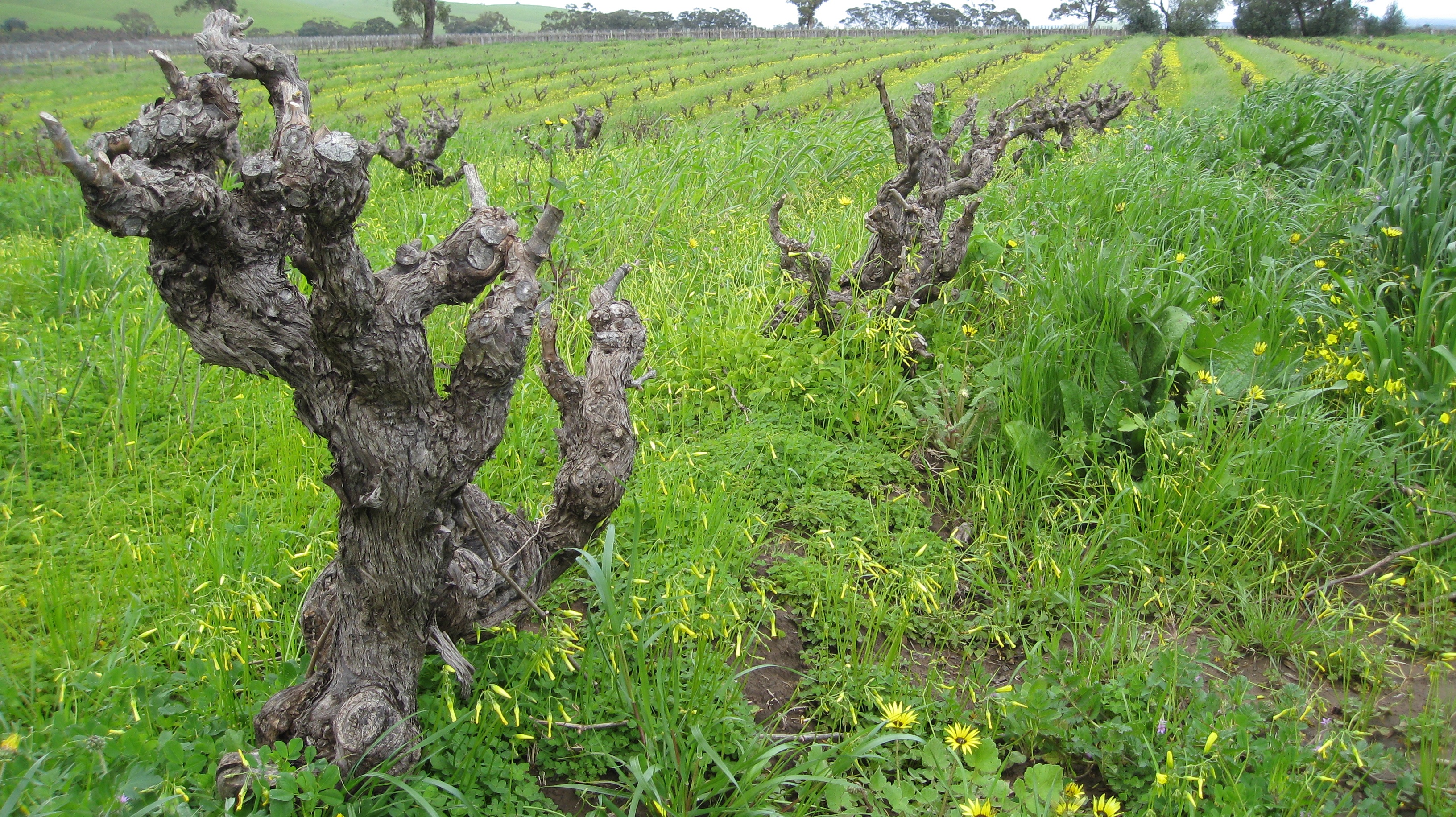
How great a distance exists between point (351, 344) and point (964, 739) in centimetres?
169

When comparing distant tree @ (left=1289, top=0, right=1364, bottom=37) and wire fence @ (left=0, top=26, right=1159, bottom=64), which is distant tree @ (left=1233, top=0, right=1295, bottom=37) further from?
wire fence @ (left=0, top=26, right=1159, bottom=64)

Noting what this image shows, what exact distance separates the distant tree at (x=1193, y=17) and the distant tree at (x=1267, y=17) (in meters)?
4.23

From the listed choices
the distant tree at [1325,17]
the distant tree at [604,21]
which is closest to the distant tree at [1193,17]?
the distant tree at [1325,17]

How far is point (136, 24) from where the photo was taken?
1529 cm

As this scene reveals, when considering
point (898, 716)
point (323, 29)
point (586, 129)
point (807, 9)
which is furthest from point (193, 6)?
point (807, 9)

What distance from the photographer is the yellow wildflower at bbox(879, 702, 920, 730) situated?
1.97m

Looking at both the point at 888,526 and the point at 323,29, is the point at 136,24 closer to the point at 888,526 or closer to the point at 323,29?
the point at 888,526

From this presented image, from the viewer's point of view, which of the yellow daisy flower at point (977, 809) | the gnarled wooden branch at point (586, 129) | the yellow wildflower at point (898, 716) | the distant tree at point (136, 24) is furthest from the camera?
the distant tree at point (136, 24)

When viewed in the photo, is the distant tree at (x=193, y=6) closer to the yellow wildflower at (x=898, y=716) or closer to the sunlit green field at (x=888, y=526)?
the sunlit green field at (x=888, y=526)

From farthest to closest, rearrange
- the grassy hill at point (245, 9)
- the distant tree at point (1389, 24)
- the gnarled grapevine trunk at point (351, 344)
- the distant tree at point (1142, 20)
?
the distant tree at point (1142, 20) < the distant tree at point (1389, 24) < the grassy hill at point (245, 9) < the gnarled grapevine trunk at point (351, 344)

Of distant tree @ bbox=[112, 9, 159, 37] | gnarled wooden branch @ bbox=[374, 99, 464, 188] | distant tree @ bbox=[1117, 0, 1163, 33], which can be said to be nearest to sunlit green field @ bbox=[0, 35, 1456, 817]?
gnarled wooden branch @ bbox=[374, 99, 464, 188]

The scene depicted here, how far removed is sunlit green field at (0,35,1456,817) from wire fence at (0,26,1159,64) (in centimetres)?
910

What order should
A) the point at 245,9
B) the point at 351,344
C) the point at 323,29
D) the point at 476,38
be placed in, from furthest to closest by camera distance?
the point at 323,29 → the point at 476,38 → the point at 245,9 → the point at 351,344

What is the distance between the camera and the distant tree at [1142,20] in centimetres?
4041
